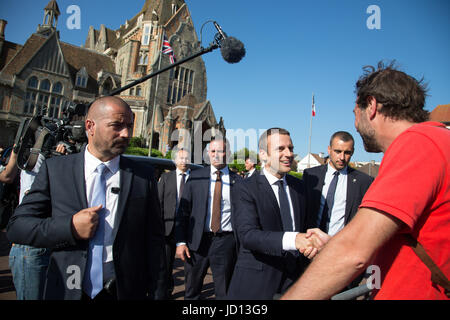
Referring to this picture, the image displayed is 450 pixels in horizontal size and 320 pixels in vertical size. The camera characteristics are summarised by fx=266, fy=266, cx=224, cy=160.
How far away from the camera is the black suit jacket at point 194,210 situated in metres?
4.62

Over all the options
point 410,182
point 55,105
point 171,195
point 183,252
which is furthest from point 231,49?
point 55,105

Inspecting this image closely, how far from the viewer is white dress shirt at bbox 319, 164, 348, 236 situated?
4.36 metres

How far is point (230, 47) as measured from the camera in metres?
4.24

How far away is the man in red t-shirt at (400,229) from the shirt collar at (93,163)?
1.76m

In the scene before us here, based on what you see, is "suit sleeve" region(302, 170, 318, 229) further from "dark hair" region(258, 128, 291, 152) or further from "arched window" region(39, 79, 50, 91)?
"arched window" region(39, 79, 50, 91)

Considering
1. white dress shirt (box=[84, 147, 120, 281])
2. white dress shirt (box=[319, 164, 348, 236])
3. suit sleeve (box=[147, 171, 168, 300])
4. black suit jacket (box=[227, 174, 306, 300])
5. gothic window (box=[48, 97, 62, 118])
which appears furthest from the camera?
gothic window (box=[48, 97, 62, 118])

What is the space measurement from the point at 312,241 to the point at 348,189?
2832 mm

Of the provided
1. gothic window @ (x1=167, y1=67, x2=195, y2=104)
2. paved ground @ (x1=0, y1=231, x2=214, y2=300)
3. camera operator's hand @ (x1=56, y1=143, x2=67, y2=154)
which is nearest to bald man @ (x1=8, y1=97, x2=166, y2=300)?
camera operator's hand @ (x1=56, y1=143, x2=67, y2=154)

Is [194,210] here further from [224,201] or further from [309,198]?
[309,198]

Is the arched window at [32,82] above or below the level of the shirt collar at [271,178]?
above

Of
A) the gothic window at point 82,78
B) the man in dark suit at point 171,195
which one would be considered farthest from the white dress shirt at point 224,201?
the gothic window at point 82,78

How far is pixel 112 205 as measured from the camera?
2188mm

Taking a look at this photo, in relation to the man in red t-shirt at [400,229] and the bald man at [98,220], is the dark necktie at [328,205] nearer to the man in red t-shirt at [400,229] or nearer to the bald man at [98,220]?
the bald man at [98,220]
